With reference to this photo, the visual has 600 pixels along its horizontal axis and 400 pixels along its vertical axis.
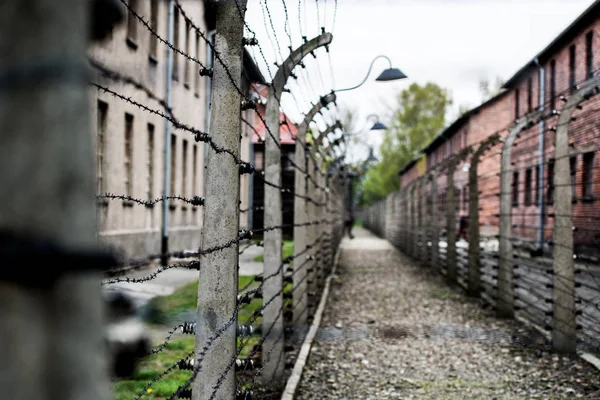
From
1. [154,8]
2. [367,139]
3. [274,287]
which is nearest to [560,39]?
[154,8]

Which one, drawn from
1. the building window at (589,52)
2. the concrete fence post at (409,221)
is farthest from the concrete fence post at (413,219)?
the building window at (589,52)

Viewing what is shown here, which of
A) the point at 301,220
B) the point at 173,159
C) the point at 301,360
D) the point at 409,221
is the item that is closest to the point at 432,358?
the point at 301,360

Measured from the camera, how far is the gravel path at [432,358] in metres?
5.57

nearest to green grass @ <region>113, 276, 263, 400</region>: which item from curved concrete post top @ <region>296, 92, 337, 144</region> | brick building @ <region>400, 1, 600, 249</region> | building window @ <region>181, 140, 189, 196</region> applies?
curved concrete post top @ <region>296, 92, 337, 144</region>

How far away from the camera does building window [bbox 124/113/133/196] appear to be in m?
15.1

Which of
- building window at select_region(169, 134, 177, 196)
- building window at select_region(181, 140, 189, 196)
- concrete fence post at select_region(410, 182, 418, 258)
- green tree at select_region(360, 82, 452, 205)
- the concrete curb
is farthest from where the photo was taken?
green tree at select_region(360, 82, 452, 205)

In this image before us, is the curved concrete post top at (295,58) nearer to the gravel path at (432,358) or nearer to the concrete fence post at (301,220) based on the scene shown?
the concrete fence post at (301,220)

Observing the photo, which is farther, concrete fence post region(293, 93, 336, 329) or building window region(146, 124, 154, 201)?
building window region(146, 124, 154, 201)

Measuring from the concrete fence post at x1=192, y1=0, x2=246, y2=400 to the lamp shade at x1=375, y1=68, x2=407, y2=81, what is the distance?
1001 cm

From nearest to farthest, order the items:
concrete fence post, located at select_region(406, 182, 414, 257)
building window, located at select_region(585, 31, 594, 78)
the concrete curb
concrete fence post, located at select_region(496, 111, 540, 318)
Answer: the concrete curb → concrete fence post, located at select_region(496, 111, 540, 318) → concrete fence post, located at select_region(406, 182, 414, 257) → building window, located at select_region(585, 31, 594, 78)

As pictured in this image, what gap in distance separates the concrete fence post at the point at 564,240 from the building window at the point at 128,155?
10.1 m

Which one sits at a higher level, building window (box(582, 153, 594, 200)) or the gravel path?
building window (box(582, 153, 594, 200))

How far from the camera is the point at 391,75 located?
1292cm

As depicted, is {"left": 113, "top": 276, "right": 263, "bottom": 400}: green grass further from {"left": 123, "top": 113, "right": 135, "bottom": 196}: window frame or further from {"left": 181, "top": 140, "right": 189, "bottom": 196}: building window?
{"left": 181, "top": 140, "right": 189, "bottom": 196}: building window
